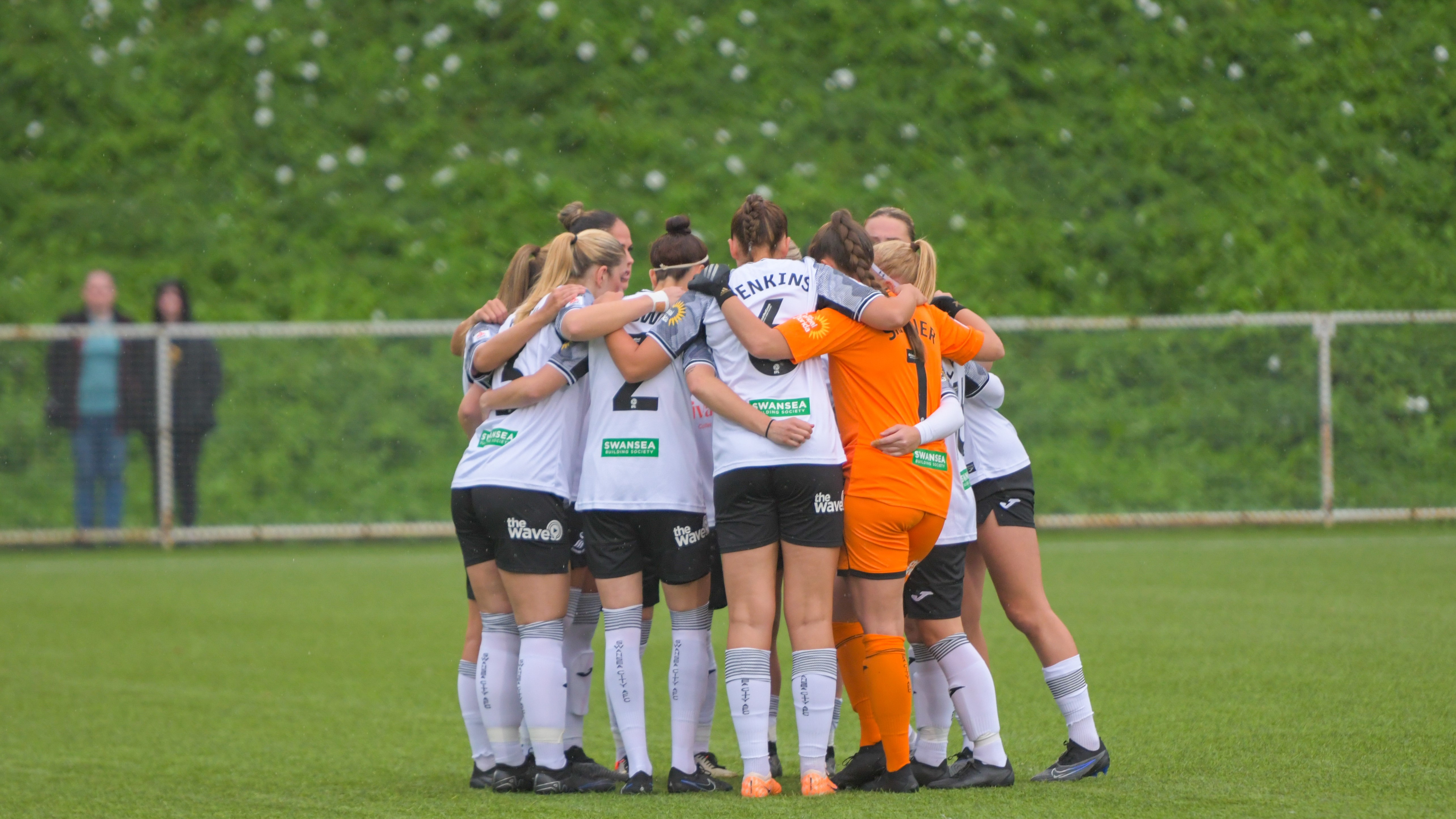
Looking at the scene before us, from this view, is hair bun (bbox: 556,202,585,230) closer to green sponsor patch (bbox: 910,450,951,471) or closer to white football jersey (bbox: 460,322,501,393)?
white football jersey (bbox: 460,322,501,393)

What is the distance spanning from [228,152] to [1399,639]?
12.9m

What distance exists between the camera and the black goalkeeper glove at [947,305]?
4.75 metres

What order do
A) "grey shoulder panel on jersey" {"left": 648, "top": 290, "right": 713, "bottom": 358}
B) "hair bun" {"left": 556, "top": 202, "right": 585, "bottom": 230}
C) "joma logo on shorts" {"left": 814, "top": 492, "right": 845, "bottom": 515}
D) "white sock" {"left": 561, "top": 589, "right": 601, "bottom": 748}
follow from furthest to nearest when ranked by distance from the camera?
"hair bun" {"left": 556, "top": 202, "right": 585, "bottom": 230}, "white sock" {"left": 561, "top": 589, "right": 601, "bottom": 748}, "grey shoulder panel on jersey" {"left": 648, "top": 290, "right": 713, "bottom": 358}, "joma logo on shorts" {"left": 814, "top": 492, "right": 845, "bottom": 515}

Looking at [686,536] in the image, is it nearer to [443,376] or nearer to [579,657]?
[579,657]

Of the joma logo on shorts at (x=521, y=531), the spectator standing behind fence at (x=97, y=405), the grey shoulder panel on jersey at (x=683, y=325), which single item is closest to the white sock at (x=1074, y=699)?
the grey shoulder panel on jersey at (x=683, y=325)

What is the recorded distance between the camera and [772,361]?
4.33 meters

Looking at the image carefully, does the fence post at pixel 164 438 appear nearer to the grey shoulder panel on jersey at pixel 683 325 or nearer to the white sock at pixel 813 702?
the grey shoulder panel on jersey at pixel 683 325

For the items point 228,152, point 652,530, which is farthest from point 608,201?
point 652,530

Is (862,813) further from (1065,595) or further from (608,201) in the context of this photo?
(608,201)

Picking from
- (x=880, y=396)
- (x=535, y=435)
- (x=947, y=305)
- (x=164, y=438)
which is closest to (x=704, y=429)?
(x=535, y=435)

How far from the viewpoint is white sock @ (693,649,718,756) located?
4.66 m

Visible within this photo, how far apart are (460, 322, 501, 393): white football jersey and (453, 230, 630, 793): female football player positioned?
9cm

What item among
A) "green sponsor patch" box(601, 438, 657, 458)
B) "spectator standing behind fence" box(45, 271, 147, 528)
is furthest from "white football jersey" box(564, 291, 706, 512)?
"spectator standing behind fence" box(45, 271, 147, 528)

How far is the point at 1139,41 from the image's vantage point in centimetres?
1580
